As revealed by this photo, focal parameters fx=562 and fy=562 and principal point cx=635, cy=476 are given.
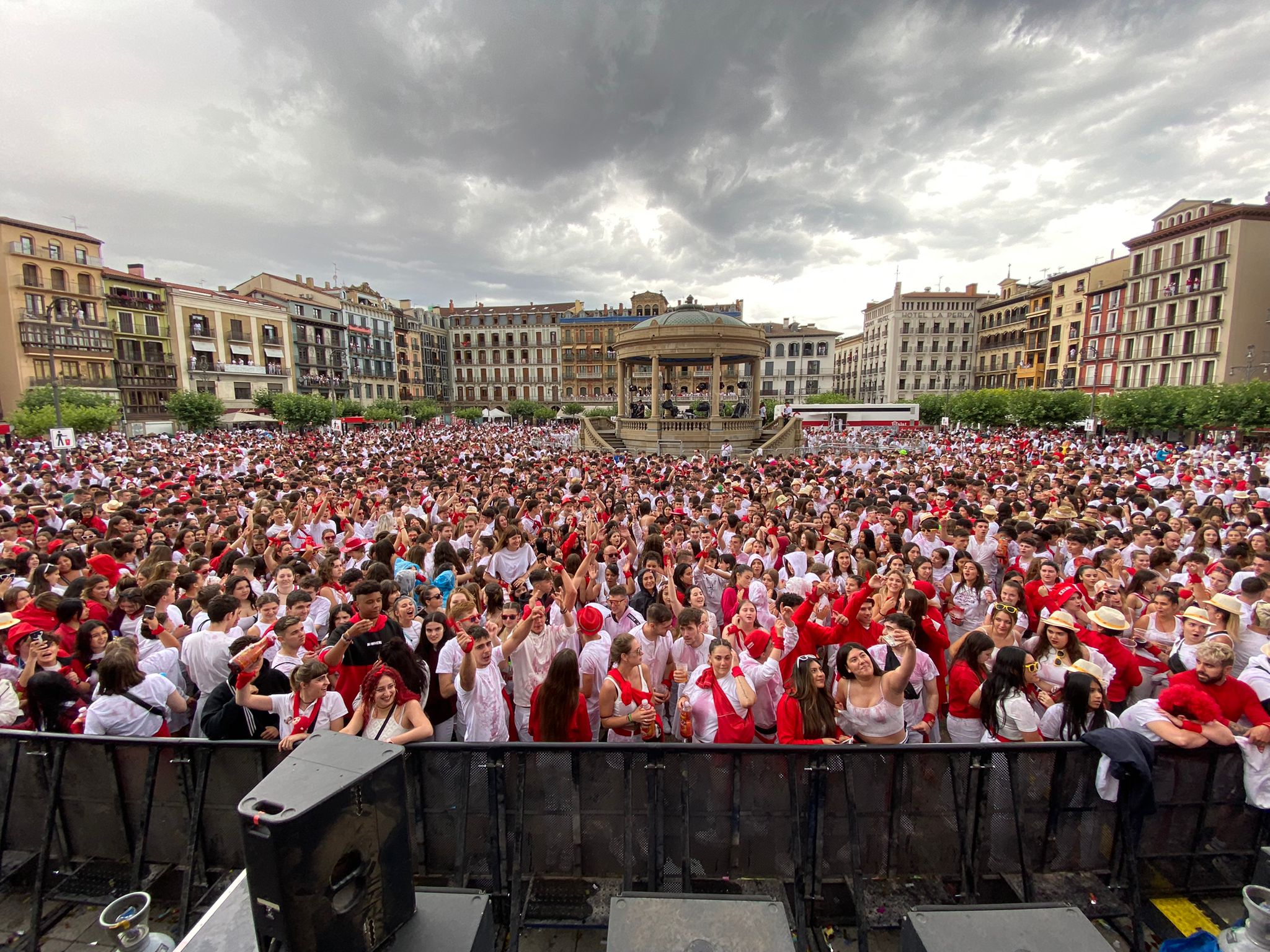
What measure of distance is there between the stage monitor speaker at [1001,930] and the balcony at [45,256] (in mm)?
59521

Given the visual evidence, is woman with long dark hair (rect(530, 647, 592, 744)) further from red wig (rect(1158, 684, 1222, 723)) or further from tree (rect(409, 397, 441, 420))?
tree (rect(409, 397, 441, 420))

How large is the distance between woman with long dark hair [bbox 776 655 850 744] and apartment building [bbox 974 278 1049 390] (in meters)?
67.3

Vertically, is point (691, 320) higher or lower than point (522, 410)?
higher

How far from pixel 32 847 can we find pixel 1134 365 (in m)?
66.0

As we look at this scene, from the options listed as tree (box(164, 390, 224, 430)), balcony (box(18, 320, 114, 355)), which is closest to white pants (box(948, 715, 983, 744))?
tree (box(164, 390, 224, 430))

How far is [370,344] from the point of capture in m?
69.1

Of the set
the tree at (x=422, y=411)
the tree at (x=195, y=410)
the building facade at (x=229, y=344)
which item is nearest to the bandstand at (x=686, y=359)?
the tree at (x=195, y=410)

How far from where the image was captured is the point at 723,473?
1712cm

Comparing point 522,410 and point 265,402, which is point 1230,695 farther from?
point 522,410

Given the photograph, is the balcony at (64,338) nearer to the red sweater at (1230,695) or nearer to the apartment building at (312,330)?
the apartment building at (312,330)

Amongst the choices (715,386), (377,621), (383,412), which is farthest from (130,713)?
(383,412)

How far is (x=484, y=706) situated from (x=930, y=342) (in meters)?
84.4

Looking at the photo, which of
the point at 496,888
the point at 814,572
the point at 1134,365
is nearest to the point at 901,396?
the point at 1134,365

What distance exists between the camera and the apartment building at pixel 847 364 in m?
89.8
